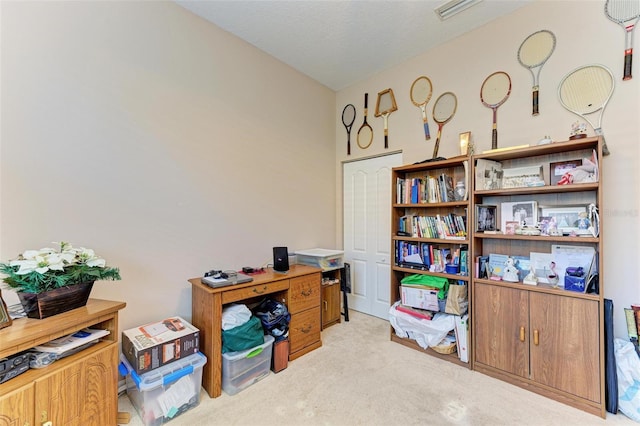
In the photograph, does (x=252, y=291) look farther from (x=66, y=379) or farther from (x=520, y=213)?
(x=520, y=213)

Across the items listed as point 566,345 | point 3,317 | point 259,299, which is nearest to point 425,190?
point 566,345

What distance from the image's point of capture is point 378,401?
1.79 meters

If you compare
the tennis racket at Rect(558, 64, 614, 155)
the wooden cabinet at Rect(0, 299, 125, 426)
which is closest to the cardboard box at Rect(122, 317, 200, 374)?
the wooden cabinet at Rect(0, 299, 125, 426)

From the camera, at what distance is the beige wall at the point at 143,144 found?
61.0 inches

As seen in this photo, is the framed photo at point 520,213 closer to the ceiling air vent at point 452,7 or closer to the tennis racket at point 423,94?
the tennis racket at point 423,94

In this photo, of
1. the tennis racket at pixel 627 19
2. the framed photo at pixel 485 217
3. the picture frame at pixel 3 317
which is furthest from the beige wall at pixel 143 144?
the tennis racket at pixel 627 19

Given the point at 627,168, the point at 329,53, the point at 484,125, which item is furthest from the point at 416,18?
the point at 627,168

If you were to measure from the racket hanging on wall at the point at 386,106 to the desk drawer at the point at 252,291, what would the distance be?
6.52ft

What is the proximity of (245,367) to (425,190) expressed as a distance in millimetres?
2152

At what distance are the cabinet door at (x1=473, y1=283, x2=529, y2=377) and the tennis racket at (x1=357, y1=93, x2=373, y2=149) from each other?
2.01 m

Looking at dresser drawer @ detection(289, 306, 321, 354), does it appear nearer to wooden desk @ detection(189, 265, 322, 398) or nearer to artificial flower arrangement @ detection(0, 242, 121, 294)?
wooden desk @ detection(189, 265, 322, 398)

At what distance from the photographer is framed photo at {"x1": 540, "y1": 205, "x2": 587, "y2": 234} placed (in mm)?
1852

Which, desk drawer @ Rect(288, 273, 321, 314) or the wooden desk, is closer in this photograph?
the wooden desk

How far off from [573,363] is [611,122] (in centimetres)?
166
